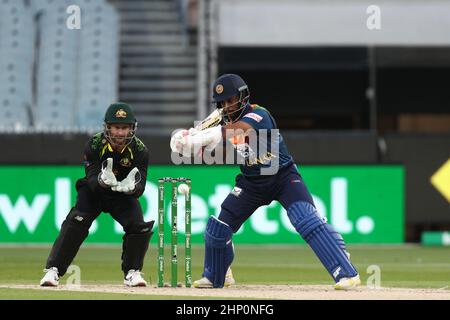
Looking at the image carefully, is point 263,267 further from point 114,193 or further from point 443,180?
point 443,180

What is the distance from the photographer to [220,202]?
18312 mm

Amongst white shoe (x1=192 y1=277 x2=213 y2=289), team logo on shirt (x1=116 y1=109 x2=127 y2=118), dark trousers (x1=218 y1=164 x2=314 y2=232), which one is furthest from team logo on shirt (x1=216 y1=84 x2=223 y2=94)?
white shoe (x1=192 y1=277 x2=213 y2=289)

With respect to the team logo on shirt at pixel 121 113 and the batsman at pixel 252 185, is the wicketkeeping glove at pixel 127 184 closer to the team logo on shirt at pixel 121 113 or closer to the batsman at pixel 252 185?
the team logo on shirt at pixel 121 113

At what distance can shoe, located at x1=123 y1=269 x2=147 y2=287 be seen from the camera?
34.4 ft

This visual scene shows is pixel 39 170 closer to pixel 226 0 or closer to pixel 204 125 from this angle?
pixel 226 0

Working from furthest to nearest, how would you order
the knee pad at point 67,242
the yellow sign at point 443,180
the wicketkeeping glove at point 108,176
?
the yellow sign at point 443,180
the knee pad at point 67,242
the wicketkeeping glove at point 108,176

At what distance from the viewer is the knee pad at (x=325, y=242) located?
9.98 meters

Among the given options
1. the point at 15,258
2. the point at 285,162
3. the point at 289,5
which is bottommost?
the point at 15,258

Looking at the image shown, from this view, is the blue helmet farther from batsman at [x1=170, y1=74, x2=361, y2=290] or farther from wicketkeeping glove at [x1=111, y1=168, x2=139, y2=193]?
wicketkeeping glove at [x1=111, y1=168, x2=139, y2=193]

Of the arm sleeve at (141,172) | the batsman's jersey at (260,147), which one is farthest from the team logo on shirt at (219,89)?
the arm sleeve at (141,172)

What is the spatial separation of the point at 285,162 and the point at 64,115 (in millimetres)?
12130

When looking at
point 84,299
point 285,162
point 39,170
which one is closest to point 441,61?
point 39,170

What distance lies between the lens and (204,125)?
1023 cm

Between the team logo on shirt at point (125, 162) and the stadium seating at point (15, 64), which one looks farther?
the stadium seating at point (15, 64)
